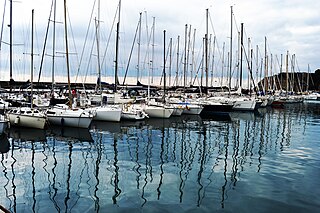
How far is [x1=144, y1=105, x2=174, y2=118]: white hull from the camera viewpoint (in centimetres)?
3241

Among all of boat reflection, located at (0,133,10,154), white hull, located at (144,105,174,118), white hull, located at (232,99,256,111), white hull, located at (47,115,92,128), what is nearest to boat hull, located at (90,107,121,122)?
white hull, located at (47,115,92,128)

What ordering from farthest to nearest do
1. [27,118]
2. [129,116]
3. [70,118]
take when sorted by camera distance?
[129,116] < [70,118] < [27,118]

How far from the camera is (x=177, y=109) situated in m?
35.0

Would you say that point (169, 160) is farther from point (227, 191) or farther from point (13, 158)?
point (13, 158)

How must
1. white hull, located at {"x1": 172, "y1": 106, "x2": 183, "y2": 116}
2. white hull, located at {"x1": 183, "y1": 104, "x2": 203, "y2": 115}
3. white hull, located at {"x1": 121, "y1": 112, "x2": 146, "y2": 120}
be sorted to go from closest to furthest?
white hull, located at {"x1": 121, "y1": 112, "x2": 146, "y2": 120}, white hull, located at {"x1": 172, "y1": 106, "x2": 183, "y2": 116}, white hull, located at {"x1": 183, "y1": 104, "x2": 203, "y2": 115}

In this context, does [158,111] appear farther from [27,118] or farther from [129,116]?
[27,118]

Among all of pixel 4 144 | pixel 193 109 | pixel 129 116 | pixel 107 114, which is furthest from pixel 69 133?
pixel 193 109

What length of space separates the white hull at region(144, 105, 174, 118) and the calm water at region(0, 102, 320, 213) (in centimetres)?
1032

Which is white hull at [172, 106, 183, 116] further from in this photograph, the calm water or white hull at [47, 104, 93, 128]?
white hull at [47, 104, 93, 128]

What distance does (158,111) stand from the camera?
3241 centimetres

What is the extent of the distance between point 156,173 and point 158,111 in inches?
793

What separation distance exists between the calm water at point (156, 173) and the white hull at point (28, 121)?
1.04 m

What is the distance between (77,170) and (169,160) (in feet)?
14.7

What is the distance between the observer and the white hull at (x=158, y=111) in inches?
1276
